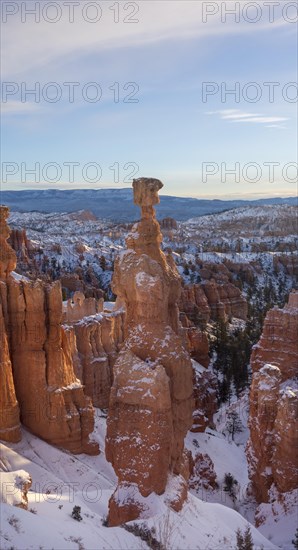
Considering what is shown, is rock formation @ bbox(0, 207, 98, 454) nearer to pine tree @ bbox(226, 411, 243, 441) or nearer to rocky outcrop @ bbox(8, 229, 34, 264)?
pine tree @ bbox(226, 411, 243, 441)

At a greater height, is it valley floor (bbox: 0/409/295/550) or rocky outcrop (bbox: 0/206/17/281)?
rocky outcrop (bbox: 0/206/17/281)

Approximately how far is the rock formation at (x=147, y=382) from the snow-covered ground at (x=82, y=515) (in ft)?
2.23

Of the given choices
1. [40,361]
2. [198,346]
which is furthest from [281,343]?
[40,361]

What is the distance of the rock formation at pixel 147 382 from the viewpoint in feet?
38.3

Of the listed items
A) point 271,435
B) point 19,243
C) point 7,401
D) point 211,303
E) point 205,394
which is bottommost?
point 211,303

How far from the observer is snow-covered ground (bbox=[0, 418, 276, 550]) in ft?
28.4

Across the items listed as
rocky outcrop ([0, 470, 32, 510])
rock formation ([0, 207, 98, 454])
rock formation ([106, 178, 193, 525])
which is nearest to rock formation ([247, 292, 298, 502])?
rock formation ([106, 178, 193, 525])

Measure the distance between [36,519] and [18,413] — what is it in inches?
274

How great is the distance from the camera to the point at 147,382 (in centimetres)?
1171

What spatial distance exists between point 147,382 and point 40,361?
585cm

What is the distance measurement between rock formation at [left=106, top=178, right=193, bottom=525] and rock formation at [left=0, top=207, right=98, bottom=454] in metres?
4.65

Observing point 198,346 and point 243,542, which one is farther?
point 198,346

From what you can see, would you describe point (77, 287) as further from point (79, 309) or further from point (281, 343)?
point (281, 343)

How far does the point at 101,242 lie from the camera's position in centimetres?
11681
